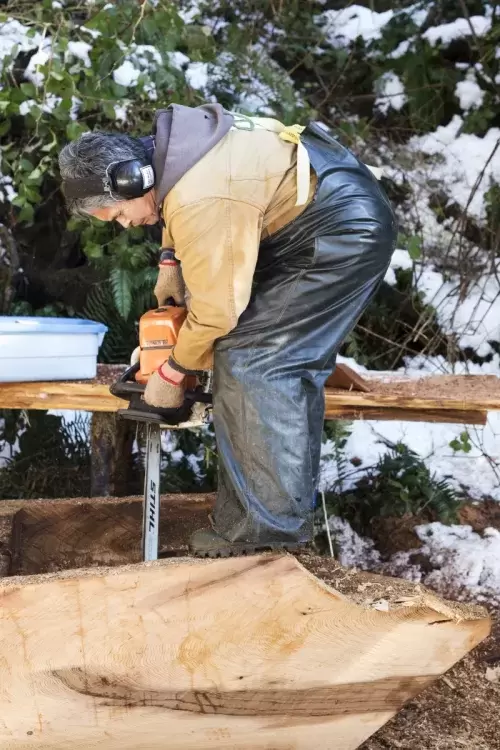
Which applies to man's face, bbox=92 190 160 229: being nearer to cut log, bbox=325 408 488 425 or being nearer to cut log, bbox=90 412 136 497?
cut log, bbox=325 408 488 425

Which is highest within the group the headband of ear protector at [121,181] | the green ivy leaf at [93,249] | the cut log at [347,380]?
the headband of ear protector at [121,181]

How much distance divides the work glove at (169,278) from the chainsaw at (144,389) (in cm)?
8

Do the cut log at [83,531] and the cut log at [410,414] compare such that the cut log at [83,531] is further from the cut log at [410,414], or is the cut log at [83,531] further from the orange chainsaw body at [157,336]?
the orange chainsaw body at [157,336]

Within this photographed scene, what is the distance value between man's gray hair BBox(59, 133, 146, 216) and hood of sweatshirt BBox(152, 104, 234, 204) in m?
0.08

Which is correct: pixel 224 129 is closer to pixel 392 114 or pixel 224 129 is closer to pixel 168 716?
pixel 168 716

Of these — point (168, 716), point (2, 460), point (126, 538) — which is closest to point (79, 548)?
point (126, 538)

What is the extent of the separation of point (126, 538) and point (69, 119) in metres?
2.22

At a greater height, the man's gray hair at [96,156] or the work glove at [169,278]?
the man's gray hair at [96,156]

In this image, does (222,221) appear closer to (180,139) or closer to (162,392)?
(180,139)

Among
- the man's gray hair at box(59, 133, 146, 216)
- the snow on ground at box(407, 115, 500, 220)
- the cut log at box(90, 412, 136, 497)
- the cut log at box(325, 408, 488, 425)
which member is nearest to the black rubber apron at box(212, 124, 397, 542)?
the man's gray hair at box(59, 133, 146, 216)

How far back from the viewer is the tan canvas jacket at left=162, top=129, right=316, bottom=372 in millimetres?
2227

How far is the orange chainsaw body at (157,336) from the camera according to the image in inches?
102

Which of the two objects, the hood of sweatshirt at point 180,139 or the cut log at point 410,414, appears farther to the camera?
the cut log at point 410,414

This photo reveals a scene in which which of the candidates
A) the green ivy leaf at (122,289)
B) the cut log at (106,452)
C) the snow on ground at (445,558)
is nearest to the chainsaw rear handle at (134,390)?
the cut log at (106,452)
